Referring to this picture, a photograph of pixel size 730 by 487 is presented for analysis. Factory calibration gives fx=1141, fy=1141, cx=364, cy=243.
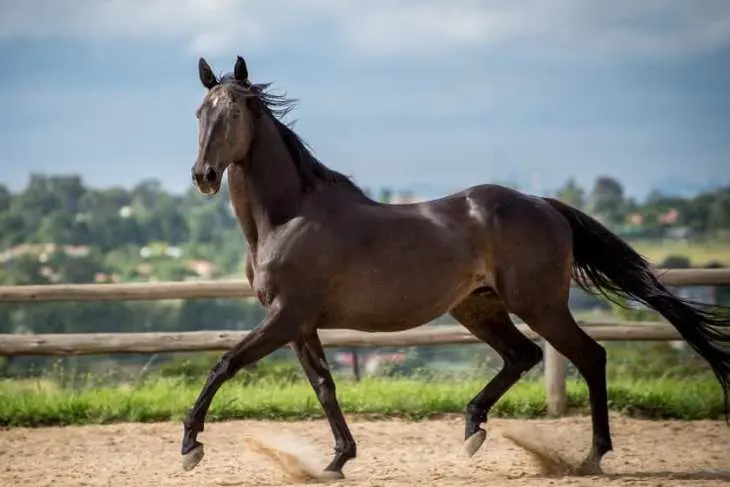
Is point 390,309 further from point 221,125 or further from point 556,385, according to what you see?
point 556,385

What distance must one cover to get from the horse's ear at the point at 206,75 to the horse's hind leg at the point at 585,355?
6.94ft

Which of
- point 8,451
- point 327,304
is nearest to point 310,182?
point 327,304

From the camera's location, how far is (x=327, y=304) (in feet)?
19.8

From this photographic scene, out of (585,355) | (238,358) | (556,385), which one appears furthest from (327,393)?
(556,385)

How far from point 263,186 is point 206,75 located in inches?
26.2

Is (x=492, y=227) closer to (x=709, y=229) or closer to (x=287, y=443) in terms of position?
(x=287, y=443)

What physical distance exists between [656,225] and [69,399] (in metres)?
40.4

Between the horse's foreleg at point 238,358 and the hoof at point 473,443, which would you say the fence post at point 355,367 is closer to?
the hoof at point 473,443

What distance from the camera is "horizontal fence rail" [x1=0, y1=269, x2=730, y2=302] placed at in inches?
346

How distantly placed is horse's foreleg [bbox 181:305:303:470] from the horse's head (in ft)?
2.43

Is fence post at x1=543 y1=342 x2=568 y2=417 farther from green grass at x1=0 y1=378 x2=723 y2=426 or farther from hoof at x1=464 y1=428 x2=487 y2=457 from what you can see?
hoof at x1=464 y1=428 x2=487 y2=457

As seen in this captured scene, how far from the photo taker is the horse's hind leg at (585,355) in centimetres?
632

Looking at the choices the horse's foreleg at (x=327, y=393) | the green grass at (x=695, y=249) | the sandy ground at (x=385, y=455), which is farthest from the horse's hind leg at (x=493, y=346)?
the green grass at (x=695, y=249)

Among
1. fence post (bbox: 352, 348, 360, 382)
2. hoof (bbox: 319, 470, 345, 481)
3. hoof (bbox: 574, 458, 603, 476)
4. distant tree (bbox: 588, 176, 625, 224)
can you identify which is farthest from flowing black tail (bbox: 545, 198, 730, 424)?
distant tree (bbox: 588, 176, 625, 224)
